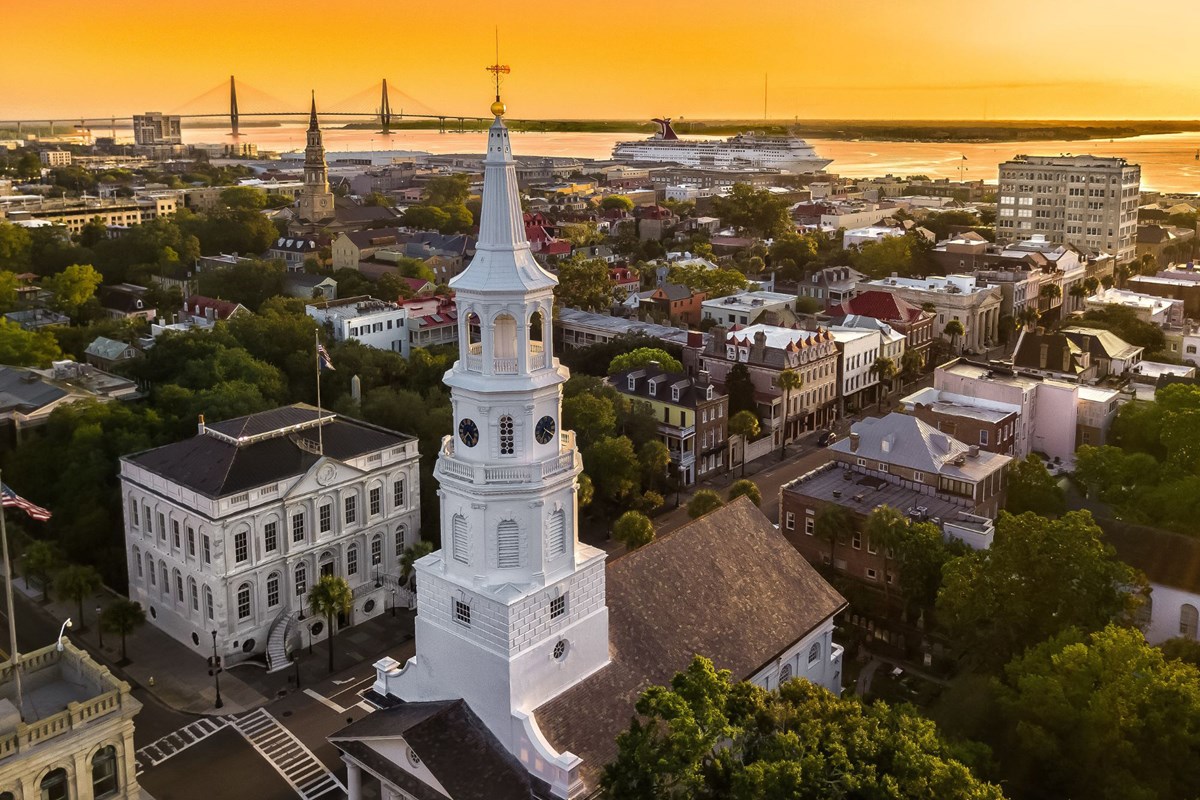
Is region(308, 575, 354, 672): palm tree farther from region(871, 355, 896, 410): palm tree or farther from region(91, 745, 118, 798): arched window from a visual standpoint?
region(871, 355, 896, 410): palm tree

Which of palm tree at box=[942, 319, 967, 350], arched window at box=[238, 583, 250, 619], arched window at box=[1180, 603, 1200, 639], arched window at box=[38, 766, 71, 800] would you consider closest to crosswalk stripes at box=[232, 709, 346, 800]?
arched window at box=[238, 583, 250, 619]

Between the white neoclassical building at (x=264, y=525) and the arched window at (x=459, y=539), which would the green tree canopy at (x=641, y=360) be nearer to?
the white neoclassical building at (x=264, y=525)

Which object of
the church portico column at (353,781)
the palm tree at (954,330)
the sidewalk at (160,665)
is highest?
the palm tree at (954,330)

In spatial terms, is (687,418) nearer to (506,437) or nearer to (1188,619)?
(1188,619)

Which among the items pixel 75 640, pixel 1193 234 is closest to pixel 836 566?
pixel 75 640

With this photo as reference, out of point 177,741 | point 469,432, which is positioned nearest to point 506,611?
point 469,432

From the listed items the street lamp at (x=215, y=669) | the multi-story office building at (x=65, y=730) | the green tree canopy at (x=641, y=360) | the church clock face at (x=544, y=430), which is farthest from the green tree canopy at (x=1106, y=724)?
the green tree canopy at (x=641, y=360)
